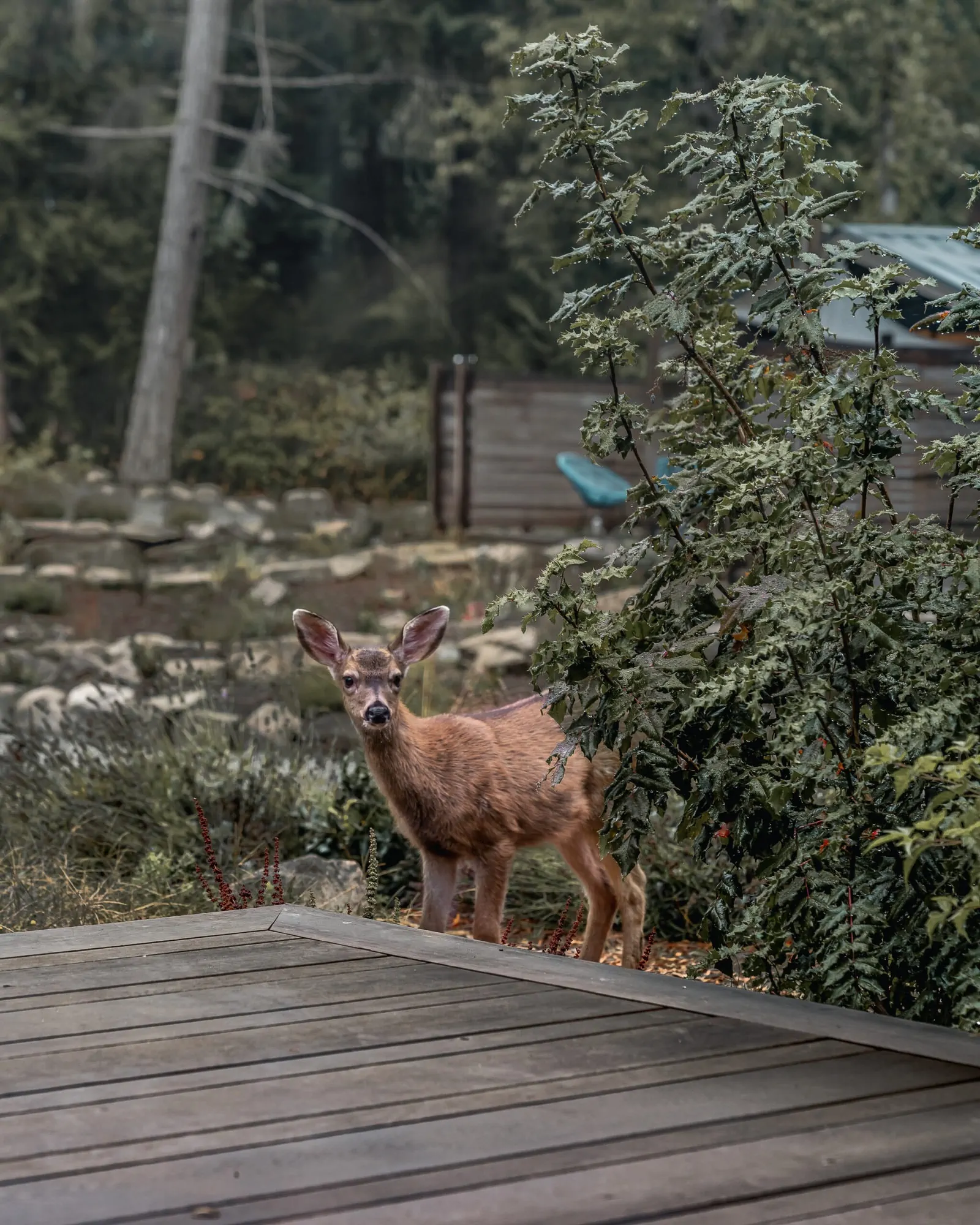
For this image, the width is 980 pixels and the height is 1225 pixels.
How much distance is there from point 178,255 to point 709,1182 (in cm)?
2035

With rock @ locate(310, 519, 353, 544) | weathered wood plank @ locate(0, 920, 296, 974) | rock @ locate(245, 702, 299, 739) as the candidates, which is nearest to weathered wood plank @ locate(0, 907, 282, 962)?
weathered wood plank @ locate(0, 920, 296, 974)

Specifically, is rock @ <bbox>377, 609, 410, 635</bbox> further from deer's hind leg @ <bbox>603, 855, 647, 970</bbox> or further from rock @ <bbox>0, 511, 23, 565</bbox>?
deer's hind leg @ <bbox>603, 855, 647, 970</bbox>

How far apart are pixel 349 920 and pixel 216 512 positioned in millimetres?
16986

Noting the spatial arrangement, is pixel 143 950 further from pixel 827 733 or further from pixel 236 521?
pixel 236 521

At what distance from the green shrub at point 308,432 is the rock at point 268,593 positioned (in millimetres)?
6896

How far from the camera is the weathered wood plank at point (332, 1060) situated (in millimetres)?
2838

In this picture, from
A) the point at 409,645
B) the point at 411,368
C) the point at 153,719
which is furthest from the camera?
the point at 411,368

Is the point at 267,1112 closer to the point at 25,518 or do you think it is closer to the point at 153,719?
the point at 153,719

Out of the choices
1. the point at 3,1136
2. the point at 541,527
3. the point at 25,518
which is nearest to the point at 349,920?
the point at 3,1136

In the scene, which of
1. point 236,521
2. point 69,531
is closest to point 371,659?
point 69,531

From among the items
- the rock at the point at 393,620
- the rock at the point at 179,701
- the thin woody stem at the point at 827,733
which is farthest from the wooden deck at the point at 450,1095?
the rock at the point at 393,620

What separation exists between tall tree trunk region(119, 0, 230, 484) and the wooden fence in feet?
16.7

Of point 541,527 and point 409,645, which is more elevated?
point 409,645

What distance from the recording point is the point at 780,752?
3512 mm
